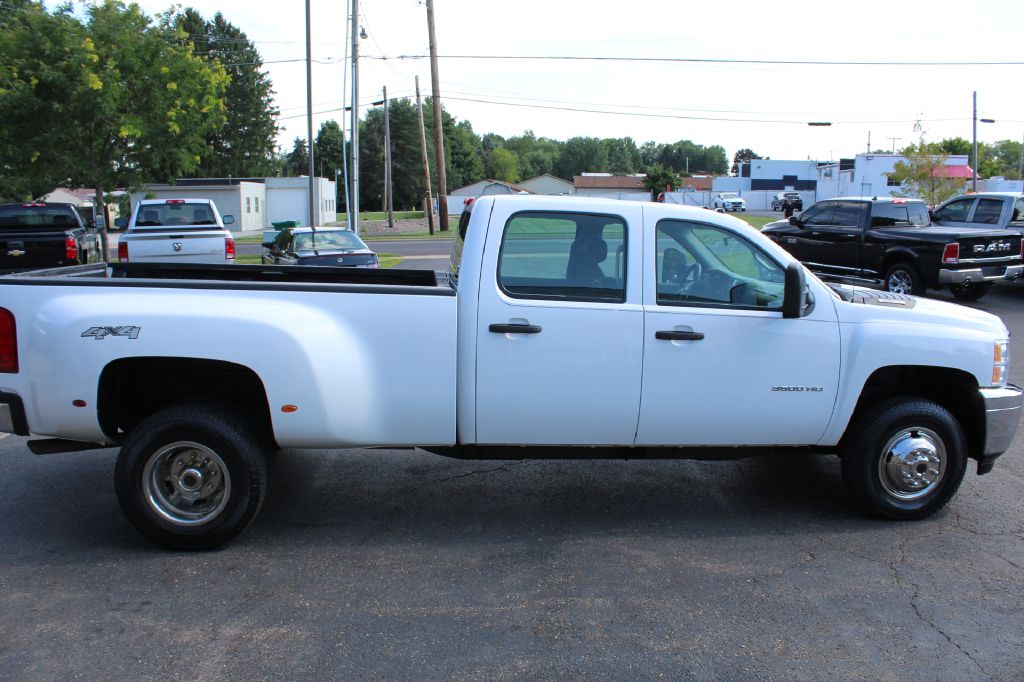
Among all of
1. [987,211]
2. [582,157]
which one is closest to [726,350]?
[987,211]

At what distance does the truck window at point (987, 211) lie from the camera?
56.4ft

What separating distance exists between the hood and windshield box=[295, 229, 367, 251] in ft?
41.2

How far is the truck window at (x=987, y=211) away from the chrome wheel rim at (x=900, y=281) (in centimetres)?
344

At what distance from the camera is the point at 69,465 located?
650cm

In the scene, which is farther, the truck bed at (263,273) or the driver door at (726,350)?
the truck bed at (263,273)

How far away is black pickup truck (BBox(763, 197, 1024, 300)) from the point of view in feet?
48.0

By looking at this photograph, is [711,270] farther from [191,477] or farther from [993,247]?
[993,247]

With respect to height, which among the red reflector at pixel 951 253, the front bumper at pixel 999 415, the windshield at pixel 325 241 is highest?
the windshield at pixel 325 241

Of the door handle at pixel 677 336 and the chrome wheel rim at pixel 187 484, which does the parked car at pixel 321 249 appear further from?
the door handle at pixel 677 336

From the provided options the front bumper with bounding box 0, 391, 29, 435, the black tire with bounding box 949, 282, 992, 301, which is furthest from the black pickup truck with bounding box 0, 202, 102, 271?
the black tire with bounding box 949, 282, 992, 301

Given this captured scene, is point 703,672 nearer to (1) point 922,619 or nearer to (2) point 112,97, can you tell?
(1) point 922,619

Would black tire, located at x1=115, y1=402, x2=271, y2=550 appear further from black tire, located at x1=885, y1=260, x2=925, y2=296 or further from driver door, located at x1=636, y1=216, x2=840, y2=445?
black tire, located at x1=885, y1=260, x2=925, y2=296

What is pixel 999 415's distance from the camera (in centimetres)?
529

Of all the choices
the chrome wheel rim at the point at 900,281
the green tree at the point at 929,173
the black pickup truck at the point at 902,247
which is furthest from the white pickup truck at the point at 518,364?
the green tree at the point at 929,173
